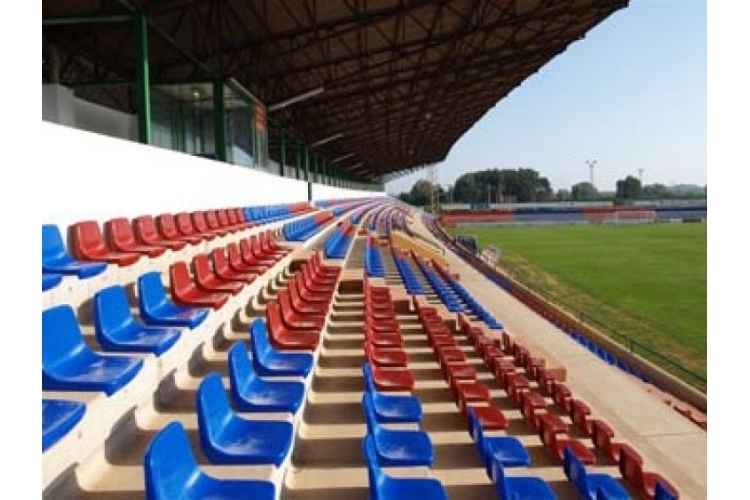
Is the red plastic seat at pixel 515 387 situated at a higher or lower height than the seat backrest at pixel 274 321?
lower

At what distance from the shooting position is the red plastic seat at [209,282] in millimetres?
4474

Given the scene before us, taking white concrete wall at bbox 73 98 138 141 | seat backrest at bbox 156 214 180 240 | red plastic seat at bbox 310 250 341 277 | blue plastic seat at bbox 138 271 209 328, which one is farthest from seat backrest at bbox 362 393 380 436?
white concrete wall at bbox 73 98 138 141

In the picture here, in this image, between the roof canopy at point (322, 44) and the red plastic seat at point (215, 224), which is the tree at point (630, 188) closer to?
the roof canopy at point (322, 44)

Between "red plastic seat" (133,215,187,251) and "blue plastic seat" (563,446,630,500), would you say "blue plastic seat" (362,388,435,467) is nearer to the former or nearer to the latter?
"blue plastic seat" (563,446,630,500)

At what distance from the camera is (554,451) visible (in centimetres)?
447

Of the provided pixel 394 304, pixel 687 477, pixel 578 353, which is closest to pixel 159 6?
pixel 394 304

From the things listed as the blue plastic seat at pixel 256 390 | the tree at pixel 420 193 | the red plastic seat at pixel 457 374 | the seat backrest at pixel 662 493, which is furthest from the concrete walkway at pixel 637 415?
the tree at pixel 420 193

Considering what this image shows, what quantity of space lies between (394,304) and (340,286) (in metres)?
0.84

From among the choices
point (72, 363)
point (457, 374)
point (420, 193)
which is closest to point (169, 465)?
point (72, 363)

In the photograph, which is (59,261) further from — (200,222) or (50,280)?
(200,222)

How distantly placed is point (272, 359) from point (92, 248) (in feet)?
5.16

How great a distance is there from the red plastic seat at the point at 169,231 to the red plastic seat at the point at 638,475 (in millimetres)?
4064

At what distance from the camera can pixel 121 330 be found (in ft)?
10.4

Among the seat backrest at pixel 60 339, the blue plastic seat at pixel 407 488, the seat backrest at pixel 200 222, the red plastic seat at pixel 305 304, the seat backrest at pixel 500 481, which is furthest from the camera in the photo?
the seat backrest at pixel 200 222
